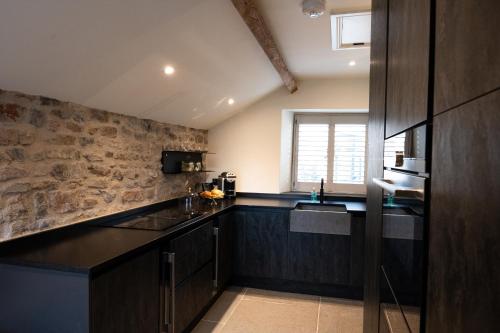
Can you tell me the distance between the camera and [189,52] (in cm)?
230

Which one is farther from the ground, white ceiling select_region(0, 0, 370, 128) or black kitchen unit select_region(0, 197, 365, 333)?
white ceiling select_region(0, 0, 370, 128)

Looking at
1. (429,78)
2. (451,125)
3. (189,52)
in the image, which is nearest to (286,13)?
(189,52)

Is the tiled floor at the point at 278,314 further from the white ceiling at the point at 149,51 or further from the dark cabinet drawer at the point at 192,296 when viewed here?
the white ceiling at the point at 149,51

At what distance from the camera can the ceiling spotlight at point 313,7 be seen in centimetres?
199

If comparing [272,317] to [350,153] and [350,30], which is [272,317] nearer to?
[350,153]

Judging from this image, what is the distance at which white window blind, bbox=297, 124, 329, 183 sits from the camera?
13.9ft

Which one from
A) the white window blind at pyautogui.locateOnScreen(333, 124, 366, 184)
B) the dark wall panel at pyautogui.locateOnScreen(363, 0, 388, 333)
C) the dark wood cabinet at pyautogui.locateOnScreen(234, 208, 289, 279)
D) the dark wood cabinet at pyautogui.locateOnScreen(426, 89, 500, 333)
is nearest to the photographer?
the dark wood cabinet at pyautogui.locateOnScreen(426, 89, 500, 333)

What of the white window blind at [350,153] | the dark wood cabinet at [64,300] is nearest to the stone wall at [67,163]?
the dark wood cabinet at [64,300]

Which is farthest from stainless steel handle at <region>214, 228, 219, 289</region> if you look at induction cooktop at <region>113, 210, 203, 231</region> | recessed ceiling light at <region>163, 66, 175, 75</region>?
recessed ceiling light at <region>163, 66, 175, 75</region>

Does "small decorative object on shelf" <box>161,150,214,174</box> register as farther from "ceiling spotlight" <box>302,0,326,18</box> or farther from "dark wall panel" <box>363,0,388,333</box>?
"dark wall panel" <box>363,0,388,333</box>

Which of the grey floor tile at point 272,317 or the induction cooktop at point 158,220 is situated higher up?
the induction cooktop at point 158,220

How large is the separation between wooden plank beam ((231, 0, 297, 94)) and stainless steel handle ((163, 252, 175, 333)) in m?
1.59

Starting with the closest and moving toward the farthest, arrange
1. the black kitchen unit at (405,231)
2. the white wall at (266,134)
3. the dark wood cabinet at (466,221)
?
the dark wood cabinet at (466,221) < the black kitchen unit at (405,231) < the white wall at (266,134)

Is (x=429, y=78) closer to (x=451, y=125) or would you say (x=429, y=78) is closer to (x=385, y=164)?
(x=451, y=125)
